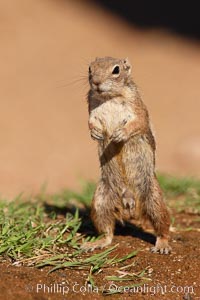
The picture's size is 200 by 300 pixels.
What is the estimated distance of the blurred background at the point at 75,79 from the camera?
10445 millimetres

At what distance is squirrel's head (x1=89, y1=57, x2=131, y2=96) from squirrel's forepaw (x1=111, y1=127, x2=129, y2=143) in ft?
1.00

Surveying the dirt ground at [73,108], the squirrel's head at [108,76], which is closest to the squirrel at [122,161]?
the squirrel's head at [108,76]

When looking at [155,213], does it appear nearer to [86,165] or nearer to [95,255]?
[95,255]

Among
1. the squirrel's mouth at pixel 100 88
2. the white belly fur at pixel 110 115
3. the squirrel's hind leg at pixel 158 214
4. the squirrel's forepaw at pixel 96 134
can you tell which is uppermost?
the squirrel's mouth at pixel 100 88

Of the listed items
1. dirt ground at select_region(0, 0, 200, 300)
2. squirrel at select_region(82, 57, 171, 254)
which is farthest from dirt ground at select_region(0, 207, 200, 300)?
squirrel at select_region(82, 57, 171, 254)

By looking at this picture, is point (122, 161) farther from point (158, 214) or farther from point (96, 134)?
point (158, 214)

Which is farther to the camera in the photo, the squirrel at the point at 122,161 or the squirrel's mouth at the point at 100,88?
the squirrel at the point at 122,161

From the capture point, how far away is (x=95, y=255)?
4.82 metres

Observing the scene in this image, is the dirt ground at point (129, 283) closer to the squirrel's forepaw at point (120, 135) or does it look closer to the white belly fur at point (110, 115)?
the squirrel's forepaw at point (120, 135)

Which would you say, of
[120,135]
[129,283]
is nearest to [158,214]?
[120,135]

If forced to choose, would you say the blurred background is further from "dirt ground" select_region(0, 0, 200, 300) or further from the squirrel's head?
the squirrel's head

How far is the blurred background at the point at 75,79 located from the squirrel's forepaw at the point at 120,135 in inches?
119

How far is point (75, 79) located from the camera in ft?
44.5

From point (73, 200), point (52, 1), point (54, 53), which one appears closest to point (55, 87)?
point (54, 53)
